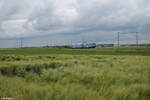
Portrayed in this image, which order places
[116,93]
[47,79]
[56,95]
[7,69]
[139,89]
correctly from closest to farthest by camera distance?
[56,95], [116,93], [139,89], [47,79], [7,69]

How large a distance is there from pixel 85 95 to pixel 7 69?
784 centimetres

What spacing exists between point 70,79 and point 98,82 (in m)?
1.32

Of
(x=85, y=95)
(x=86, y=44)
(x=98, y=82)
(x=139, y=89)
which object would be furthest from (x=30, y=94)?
(x=86, y=44)

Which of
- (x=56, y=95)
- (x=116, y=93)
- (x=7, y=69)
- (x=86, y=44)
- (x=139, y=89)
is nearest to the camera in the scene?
(x=56, y=95)

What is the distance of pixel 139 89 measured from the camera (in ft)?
17.4

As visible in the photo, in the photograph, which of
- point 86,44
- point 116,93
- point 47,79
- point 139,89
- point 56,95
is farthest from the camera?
point 86,44

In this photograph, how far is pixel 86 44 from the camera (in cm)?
8144

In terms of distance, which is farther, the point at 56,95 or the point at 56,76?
the point at 56,76

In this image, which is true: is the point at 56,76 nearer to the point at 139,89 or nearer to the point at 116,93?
the point at 116,93

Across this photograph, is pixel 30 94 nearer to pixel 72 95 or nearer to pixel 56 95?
pixel 56 95

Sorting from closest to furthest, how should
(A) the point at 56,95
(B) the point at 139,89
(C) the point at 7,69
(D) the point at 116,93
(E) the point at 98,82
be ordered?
(A) the point at 56,95 < (D) the point at 116,93 < (B) the point at 139,89 < (E) the point at 98,82 < (C) the point at 7,69

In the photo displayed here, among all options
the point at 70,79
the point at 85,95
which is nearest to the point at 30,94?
the point at 85,95

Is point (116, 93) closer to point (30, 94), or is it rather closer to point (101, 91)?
point (101, 91)

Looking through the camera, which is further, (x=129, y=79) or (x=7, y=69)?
(x=7, y=69)
